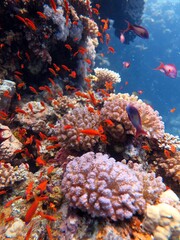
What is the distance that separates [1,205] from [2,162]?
36.4 inches

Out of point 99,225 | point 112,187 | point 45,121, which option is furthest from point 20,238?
point 45,121

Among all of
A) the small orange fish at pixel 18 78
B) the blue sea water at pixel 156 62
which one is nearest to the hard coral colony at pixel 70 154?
the small orange fish at pixel 18 78

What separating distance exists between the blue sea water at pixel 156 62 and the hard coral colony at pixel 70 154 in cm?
2289

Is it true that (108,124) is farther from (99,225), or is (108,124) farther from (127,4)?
(127,4)

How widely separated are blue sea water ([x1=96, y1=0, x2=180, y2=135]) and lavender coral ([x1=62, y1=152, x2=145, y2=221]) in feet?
86.5

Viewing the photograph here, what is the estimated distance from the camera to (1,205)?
159 inches

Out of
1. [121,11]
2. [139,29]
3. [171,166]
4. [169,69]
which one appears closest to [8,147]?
[171,166]

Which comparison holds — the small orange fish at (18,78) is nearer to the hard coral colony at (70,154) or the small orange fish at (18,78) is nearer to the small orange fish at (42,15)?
the hard coral colony at (70,154)

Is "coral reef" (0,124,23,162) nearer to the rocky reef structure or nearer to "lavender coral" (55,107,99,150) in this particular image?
"lavender coral" (55,107,99,150)

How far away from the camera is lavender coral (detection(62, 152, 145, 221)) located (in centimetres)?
291

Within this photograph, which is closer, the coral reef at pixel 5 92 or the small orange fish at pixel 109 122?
the small orange fish at pixel 109 122

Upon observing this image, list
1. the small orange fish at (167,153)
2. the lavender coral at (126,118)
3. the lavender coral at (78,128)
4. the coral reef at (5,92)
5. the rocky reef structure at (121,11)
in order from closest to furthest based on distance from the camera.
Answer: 1. the lavender coral at (126,118)
2. the lavender coral at (78,128)
3. the small orange fish at (167,153)
4. the coral reef at (5,92)
5. the rocky reef structure at (121,11)

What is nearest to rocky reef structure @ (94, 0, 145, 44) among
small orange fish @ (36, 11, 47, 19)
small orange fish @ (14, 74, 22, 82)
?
small orange fish @ (36, 11, 47, 19)

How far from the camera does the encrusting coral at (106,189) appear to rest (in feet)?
9.57
